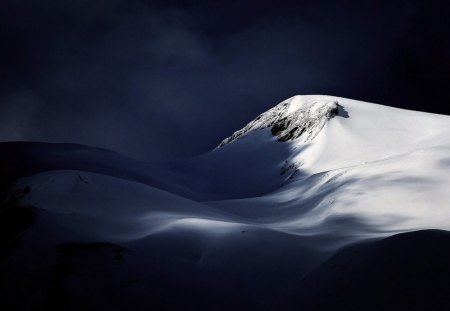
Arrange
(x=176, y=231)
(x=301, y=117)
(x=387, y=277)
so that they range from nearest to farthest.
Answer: (x=387, y=277)
(x=176, y=231)
(x=301, y=117)

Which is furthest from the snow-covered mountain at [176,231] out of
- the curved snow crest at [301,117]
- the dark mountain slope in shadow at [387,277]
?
the curved snow crest at [301,117]

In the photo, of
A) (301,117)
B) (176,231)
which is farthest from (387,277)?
(301,117)

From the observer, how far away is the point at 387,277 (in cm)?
507

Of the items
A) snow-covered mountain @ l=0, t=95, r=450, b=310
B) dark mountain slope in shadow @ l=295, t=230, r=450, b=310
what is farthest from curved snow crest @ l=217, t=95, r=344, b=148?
dark mountain slope in shadow @ l=295, t=230, r=450, b=310

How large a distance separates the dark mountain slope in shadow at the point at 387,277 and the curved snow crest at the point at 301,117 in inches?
1369

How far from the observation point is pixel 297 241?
7.04m

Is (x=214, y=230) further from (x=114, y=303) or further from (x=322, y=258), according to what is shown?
(x=114, y=303)

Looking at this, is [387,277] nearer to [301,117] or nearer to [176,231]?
[176,231]

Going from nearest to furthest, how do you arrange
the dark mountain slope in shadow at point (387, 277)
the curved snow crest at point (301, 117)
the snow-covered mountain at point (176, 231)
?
the dark mountain slope in shadow at point (387, 277)
the snow-covered mountain at point (176, 231)
the curved snow crest at point (301, 117)

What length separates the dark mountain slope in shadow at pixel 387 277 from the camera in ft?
15.4

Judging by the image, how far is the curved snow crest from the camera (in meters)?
42.0

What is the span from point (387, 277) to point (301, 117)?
43.3 m

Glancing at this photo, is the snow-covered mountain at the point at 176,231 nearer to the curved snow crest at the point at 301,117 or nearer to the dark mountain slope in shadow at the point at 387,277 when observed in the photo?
the dark mountain slope in shadow at the point at 387,277

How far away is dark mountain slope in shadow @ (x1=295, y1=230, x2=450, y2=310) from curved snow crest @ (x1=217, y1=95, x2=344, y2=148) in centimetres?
3477
